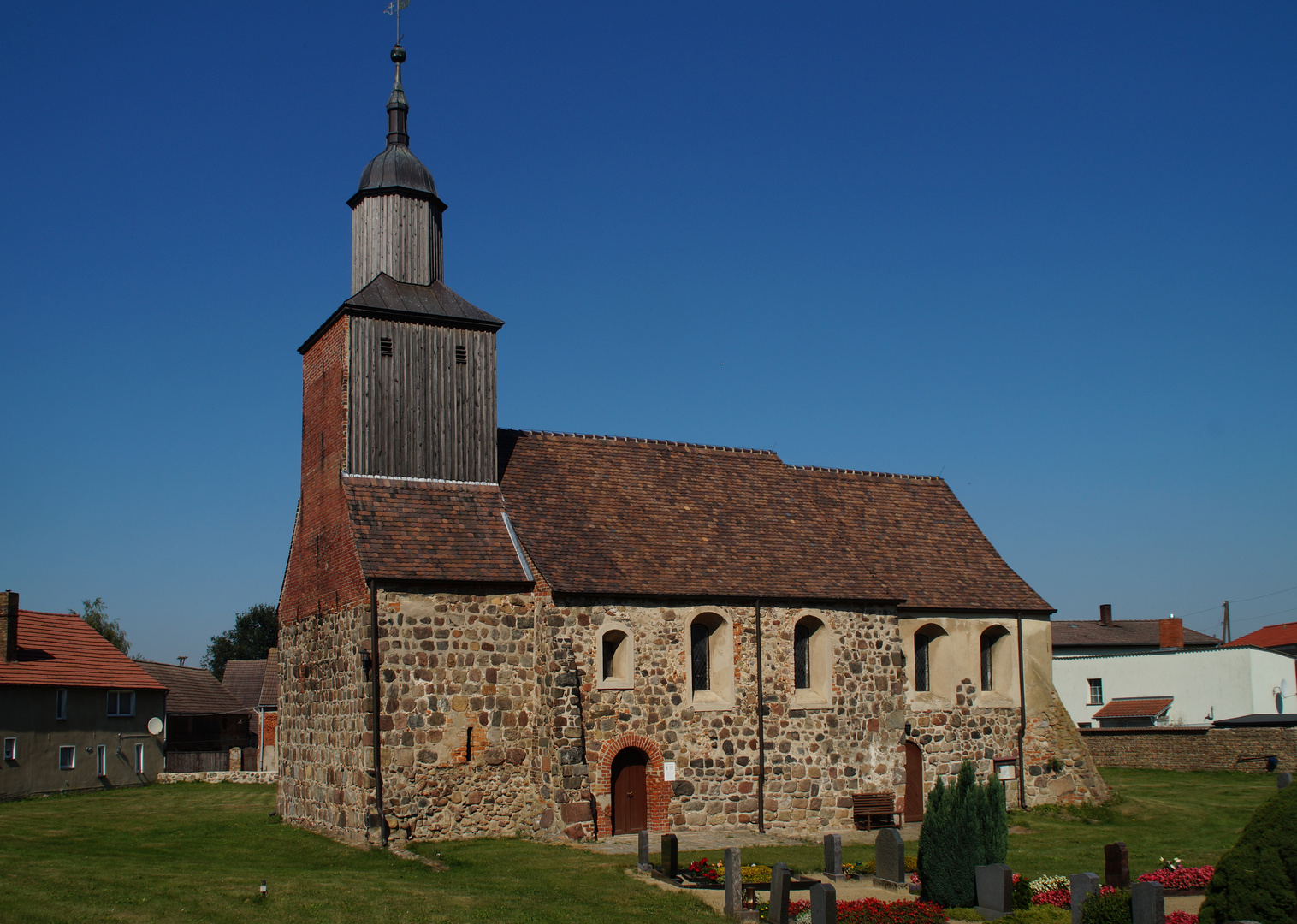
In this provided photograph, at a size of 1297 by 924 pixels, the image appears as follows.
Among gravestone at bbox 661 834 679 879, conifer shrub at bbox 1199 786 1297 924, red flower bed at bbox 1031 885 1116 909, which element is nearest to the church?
gravestone at bbox 661 834 679 879

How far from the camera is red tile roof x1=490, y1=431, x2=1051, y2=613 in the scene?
2472 centimetres

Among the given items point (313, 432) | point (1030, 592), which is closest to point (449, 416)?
point (313, 432)

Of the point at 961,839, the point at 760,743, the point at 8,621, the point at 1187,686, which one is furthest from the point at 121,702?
the point at 1187,686

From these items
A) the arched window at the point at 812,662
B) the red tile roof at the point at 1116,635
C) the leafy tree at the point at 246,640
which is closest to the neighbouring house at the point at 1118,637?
the red tile roof at the point at 1116,635

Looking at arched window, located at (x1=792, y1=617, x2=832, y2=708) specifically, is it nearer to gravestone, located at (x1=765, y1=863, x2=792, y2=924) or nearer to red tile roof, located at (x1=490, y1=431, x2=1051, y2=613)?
red tile roof, located at (x1=490, y1=431, x2=1051, y2=613)

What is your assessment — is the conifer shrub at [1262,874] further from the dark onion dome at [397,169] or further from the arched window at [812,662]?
the dark onion dome at [397,169]

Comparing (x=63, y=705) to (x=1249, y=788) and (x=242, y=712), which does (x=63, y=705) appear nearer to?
(x=242, y=712)

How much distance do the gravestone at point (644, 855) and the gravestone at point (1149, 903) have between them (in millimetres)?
8108

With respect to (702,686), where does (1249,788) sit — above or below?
below

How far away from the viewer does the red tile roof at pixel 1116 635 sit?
57.6 m

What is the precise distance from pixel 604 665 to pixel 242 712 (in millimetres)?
36939

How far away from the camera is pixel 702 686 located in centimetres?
2469

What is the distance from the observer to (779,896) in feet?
50.1

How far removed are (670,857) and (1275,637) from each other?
62.0 meters
